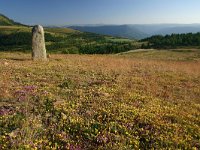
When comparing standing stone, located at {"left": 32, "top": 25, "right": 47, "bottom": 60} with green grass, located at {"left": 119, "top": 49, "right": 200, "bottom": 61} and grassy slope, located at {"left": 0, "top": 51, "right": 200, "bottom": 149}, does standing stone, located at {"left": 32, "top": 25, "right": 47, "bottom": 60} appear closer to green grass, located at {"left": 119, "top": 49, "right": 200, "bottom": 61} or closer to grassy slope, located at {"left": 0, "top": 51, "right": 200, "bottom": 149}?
grassy slope, located at {"left": 0, "top": 51, "right": 200, "bottom": 149}

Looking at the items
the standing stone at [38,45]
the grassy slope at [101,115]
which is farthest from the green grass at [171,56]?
the grassy slope at [101,115]

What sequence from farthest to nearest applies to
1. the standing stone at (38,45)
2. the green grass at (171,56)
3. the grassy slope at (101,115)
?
1. the green grass at (171,56)
2. the standing stone at (38,45)
3. the grassy slope at (101,115)

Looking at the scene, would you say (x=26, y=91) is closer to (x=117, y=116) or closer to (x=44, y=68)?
(x=117, y=116)

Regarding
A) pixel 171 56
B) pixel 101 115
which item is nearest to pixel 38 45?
pixel 101 115

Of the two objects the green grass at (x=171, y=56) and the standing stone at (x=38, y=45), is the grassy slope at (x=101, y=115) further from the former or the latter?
the green grass at (x=171, y=56)

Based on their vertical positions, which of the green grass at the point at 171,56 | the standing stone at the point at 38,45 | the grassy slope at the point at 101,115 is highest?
the standing stone at the point at 38,45

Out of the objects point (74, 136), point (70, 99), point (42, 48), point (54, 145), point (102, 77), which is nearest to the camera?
point (54, 145)

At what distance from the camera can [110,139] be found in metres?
10.8

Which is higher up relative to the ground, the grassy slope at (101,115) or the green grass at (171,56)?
the grassy slope at (101,115)

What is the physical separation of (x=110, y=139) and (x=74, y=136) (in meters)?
1.36

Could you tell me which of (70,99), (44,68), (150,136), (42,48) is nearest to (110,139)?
(150,136)

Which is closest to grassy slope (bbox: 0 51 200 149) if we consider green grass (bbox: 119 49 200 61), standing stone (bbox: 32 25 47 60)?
standing stone (bbox: 32 25 47 60)

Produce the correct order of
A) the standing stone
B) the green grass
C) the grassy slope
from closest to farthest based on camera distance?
the grassy slope → the standing stone → the green grass

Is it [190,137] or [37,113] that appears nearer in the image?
[190,137]
